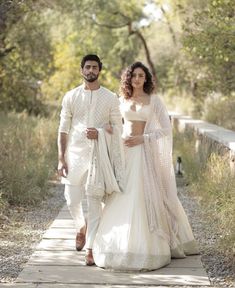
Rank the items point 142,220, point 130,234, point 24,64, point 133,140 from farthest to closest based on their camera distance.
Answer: point 24,64 → point 133,140 → point 142,220 → point 130,234

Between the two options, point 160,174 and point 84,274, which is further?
point 160,174

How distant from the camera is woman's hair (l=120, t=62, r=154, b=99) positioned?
5766mm

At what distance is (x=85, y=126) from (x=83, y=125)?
0.02 meters

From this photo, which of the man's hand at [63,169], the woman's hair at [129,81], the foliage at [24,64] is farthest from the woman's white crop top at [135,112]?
the foliage at [24,64]

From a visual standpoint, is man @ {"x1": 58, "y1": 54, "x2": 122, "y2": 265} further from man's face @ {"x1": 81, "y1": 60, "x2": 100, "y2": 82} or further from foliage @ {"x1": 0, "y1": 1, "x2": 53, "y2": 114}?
foliage @ {"x1": 0, "y1": 1, "x2": 53, "y2": 114}

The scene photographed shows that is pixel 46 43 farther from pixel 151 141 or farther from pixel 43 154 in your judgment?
pixel 151 141

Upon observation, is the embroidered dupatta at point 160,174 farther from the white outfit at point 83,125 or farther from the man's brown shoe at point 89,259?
the man's brown shoe at point 89,259

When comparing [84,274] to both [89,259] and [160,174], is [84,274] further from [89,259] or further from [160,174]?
[160,174]

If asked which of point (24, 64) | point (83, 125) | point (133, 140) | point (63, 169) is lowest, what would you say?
point (63, 169)

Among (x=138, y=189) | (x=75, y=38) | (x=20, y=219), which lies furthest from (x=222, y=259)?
(x=75, y=38)

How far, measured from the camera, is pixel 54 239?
6.66 metres

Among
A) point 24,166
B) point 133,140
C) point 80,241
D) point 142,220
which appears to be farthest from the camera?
point 24,166

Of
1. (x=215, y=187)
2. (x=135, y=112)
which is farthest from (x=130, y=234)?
(x=215, y=187)

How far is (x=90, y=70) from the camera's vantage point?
5.58m
